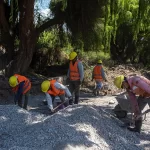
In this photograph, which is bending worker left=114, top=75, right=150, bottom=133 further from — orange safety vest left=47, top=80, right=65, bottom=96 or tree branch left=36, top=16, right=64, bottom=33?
tree branch left=36, top=16, right=64, bottom=33

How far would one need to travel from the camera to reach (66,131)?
6.35 metres

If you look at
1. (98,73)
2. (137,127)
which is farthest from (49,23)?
(137,127)

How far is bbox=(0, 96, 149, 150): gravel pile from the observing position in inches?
232

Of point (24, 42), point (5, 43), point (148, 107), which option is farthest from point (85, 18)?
point (148, 107)

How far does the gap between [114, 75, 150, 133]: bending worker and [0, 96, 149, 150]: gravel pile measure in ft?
1.46

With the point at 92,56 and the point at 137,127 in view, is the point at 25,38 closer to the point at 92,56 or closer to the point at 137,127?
the point at 92,56

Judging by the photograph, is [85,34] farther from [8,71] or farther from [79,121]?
[79,121]

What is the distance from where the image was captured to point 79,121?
7.07 meters

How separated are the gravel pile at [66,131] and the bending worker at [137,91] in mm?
446

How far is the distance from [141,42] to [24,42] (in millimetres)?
10410

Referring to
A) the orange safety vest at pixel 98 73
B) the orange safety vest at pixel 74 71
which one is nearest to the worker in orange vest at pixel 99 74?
the orange safety vest at pixel 98 73

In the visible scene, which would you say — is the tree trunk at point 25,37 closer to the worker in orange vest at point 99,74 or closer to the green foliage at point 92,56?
the worker in orange vest at point 99,74

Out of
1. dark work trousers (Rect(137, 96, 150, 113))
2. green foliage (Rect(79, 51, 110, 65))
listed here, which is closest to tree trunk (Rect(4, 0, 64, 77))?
green foliage (Rect(79, 51, 110, 65))

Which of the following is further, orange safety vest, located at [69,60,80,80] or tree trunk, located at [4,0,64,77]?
tree trunk, located at [4,0,64,77]
